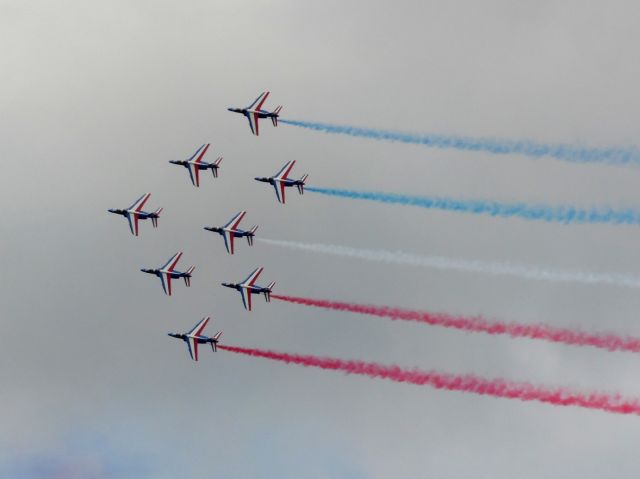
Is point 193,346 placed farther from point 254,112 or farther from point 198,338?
point 254,112

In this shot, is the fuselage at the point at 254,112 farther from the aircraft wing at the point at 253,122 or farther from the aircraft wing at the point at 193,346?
the aircraft wing at the point at 193,346

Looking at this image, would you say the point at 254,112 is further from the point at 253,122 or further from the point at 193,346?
the point at 193,346

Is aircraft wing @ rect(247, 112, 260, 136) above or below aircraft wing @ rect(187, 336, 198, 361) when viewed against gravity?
above

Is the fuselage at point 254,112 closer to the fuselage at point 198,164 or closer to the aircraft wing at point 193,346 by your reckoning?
the fuselage at point 198,164

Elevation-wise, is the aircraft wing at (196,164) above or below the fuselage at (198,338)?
above

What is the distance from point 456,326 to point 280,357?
15259mm

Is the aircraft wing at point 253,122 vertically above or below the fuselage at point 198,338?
above

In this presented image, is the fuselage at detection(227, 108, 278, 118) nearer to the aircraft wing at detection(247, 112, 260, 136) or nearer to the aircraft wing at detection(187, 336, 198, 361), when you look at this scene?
the aircraft wing at detection(247, 112, 260, 136)

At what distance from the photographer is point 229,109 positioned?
112m

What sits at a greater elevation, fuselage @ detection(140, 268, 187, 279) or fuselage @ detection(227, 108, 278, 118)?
fuselage @ detection(227, 108, 278, 118)

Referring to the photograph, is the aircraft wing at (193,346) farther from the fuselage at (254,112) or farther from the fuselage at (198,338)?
the fuselage at (254,112)

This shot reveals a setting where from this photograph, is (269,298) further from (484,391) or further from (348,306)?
(484,391)

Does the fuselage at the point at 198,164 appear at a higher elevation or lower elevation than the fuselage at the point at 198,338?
higher

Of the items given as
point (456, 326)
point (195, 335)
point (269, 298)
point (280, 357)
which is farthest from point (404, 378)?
point (195, 335)
